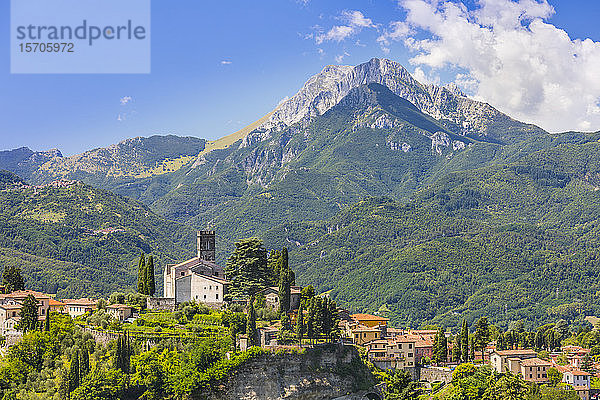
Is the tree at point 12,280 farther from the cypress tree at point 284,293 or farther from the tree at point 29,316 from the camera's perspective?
the cypress tree at point 284,293

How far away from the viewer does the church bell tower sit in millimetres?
102750

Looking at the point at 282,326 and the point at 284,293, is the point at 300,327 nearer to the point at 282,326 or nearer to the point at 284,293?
the point at 282,326

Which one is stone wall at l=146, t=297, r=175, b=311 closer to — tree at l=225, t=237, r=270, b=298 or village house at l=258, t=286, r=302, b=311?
tree at l=225, t=237, r=270, b=298

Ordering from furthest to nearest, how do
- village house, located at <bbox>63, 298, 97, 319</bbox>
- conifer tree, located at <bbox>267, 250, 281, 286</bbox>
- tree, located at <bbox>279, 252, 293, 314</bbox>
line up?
1. conifer tree, located at <bbox>267, 250, 281, 286</bbox>
2. village house, located at <bbox>63, 298, 97, 319</bbox>
3. tree, located at <bbox>279, 252, 293, 314</bbox>

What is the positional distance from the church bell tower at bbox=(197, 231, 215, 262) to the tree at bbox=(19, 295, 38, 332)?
76.0 ft

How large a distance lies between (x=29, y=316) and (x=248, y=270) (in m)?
24.9

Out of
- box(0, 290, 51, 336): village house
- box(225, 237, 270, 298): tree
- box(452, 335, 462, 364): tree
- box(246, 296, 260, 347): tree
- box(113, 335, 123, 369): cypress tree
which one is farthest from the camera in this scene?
box(452, 335, 462, 364): tree

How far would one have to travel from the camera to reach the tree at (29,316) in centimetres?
8325

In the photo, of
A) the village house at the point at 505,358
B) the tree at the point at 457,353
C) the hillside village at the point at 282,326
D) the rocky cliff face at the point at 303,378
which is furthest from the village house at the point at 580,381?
the rocky cliff face at the point at 303,378

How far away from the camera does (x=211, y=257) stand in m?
104

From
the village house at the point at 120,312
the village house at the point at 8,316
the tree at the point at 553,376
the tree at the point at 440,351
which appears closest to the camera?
the village house at the point at 8,316

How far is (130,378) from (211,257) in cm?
3128

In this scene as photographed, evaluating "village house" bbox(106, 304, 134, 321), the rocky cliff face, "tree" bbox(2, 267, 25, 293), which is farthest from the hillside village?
the rocky cliff face

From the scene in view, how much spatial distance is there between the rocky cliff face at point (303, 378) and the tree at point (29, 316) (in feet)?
72.5
